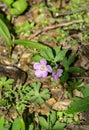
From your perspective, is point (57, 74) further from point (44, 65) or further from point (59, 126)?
point (59, 126)

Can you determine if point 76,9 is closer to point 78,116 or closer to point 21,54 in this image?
point 21,54

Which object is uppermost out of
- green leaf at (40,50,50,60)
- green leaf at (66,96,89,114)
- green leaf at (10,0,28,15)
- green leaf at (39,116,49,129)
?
green leaf at (10,0,28,15)

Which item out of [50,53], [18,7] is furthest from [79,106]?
[18,7]

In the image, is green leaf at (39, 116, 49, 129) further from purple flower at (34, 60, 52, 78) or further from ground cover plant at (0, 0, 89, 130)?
purple flower at (34, 60, 52, 78)

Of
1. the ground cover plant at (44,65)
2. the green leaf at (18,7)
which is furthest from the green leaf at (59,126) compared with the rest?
the green leaf at (18,7)

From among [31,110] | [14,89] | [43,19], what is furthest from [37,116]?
[43,19]

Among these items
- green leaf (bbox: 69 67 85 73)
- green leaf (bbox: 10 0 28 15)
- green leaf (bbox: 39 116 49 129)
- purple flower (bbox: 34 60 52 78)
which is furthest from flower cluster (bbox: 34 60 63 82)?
green leaf (bbox: 10 0 28 15)

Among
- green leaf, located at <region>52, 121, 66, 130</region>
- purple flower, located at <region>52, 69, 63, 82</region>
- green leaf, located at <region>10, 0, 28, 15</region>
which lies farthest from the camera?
green leaf, located at <region>10, 0, 28, 15</region>

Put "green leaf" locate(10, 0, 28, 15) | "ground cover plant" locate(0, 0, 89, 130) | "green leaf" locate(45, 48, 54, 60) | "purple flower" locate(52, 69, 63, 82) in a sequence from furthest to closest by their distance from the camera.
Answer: "green leaf" locate(10, 0, 28, 15) → "green leaf" locate(45, 48, 54, 60) → "purple flower" locate(52, 69, 63, 82) → "ground cover plant" locate(0, 0, 89, 130)
